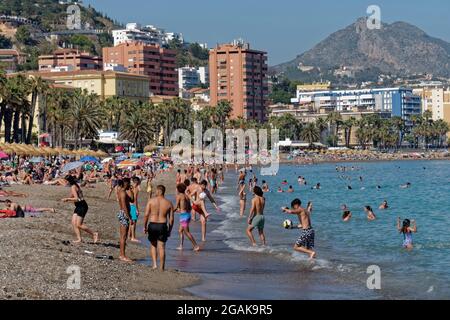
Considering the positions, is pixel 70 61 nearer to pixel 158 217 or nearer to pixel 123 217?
pixel 123 217

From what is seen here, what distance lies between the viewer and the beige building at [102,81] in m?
139

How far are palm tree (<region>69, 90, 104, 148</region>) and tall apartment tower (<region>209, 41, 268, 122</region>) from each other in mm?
96701

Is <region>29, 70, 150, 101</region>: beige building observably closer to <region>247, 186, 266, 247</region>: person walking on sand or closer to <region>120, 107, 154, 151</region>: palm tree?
<region>120, 107, 154, 151</region>: palm tree

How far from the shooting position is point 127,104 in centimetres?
11219

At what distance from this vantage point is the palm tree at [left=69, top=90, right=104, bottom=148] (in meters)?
86.4

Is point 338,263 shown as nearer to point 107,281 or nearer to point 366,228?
point 107,281

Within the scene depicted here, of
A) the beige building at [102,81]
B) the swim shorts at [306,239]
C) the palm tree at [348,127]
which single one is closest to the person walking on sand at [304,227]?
the swim shorts at [306,239]

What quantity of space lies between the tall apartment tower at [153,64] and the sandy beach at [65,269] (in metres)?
159

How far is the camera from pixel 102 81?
139125 millimetres

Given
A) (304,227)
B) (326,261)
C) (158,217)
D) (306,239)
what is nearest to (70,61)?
(326,261)

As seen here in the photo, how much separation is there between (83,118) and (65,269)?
7321 centimetres

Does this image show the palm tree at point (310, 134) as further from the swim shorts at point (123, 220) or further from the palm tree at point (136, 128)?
the swim shorts at point (123, 220)

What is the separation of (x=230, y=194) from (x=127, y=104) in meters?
62.6
